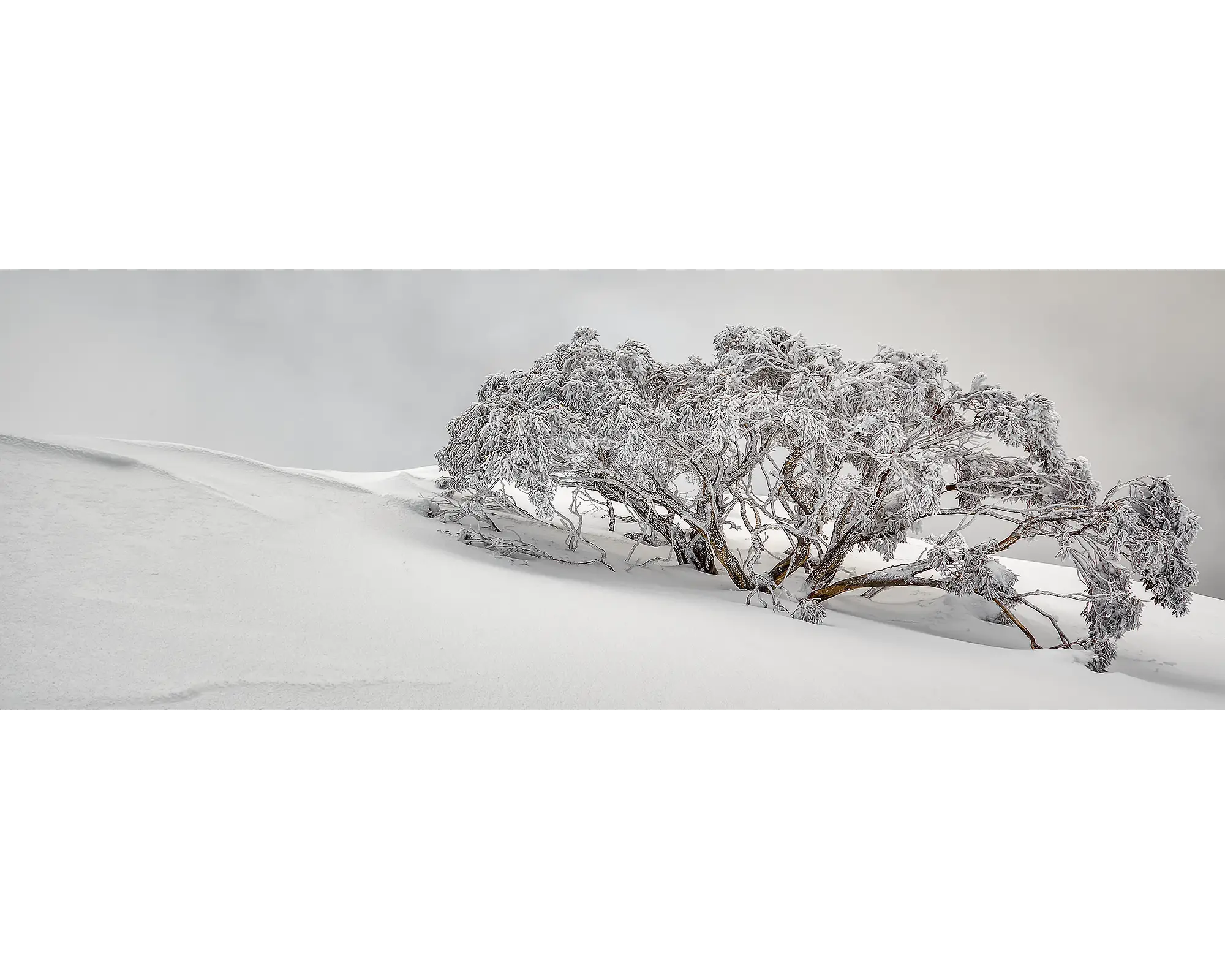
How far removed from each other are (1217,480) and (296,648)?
6893mm

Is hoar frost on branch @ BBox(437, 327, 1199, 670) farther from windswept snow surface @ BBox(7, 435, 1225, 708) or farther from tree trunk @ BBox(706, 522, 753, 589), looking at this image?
windswept snow surface @ BBox(7, 435, 1225, 708)

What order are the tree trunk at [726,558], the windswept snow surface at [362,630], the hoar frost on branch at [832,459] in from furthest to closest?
the tree trunk at [726,558], the hoar frost on branch at [832,459], the windswept snow surface at [362,630]

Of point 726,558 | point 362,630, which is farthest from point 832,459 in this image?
point 362,630

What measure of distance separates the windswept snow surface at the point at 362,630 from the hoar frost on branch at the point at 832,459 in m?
0.54

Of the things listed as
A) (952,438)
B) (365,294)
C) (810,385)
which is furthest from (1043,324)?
(365,294)

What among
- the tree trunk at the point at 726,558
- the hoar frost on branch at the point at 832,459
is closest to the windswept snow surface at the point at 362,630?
the tree trunk at the point at 726,558

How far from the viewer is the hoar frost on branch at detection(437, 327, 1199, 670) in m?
3.85

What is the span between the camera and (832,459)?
4055 mm

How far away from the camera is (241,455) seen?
5.30m

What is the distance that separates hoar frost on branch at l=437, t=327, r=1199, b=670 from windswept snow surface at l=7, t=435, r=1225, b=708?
1.79 feet

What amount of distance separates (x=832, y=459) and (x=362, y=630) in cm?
300

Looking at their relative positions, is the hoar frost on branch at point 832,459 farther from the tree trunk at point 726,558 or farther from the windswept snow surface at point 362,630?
the windswept snow surface at point 362,630

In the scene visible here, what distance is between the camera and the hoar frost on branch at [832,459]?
151 inches

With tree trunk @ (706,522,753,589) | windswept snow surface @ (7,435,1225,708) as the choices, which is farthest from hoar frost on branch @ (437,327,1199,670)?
windswept snow surface @ (7,435,1225,708)
